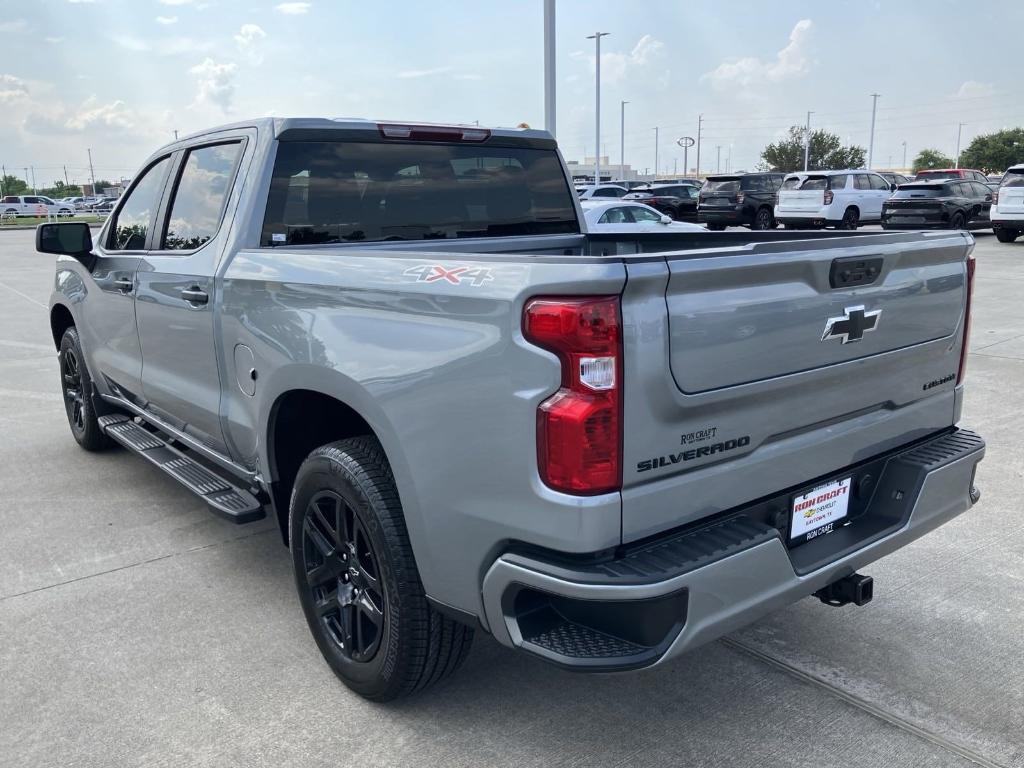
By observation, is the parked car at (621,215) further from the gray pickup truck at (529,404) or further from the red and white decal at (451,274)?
the red and white decal at (451,274)

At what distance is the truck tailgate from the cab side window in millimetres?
3236

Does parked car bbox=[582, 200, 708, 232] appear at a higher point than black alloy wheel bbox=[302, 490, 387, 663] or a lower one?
higher

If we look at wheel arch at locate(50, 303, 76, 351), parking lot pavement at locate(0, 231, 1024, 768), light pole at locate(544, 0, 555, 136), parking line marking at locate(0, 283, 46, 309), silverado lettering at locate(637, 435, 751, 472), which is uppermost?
light pole at locate(544, 0, 555, 136)

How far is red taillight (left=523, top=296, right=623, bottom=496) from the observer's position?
217 cm

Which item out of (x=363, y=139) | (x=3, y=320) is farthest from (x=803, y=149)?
(x=363, y=139)

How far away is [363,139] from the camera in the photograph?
150 inches

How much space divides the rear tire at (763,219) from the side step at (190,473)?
A: 78.8 feet

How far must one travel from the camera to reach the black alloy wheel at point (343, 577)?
2.94m

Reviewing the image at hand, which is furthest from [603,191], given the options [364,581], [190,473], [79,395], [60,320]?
[364,581]

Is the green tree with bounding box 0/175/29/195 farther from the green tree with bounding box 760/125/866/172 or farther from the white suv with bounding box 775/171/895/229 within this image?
the white suv with bounding box 775/171/895/229

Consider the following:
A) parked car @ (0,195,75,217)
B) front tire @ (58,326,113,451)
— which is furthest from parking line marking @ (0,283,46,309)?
parked car @ (0,195,75,217)

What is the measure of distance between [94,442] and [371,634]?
146 inches

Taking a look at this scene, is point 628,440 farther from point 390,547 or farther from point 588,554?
point 390,547

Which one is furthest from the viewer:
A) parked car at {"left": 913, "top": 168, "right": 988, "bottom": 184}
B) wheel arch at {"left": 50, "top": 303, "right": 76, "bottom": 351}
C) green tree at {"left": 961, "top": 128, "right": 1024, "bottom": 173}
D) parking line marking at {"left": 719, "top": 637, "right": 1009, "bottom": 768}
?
green tree at {"left": 961, "top": 128, "right": 1024, "bottom": 173}
